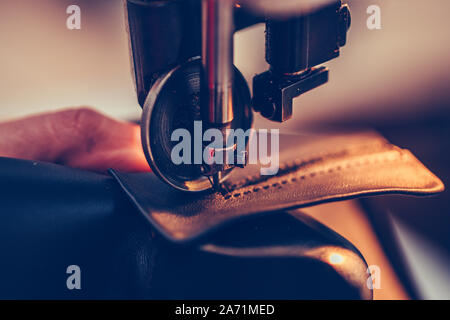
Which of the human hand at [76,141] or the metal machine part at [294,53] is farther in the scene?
the human hand at [76,141]

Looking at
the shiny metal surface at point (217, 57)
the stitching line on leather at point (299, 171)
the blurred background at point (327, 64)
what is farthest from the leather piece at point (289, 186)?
the blurred background at point (327, 64)

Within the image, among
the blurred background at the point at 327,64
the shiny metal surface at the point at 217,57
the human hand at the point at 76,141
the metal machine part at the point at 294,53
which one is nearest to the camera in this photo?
the shiny metal surface at the point at 217,57

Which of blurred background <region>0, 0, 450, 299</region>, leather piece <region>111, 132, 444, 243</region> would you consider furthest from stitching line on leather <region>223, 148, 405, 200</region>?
blurred background <region>0, 0, 450, 299</region>

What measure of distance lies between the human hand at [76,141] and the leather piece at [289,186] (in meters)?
0.11

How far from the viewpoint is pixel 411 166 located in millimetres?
670

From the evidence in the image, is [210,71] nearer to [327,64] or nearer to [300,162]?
[300,162]

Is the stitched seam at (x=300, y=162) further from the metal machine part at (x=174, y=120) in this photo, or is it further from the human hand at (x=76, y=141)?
the human hand at (x=76, y=141)

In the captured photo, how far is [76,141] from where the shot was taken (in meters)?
0.78

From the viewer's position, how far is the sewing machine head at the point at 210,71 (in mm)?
523

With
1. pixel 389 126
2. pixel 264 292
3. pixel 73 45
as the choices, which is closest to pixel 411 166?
pixel 264 292

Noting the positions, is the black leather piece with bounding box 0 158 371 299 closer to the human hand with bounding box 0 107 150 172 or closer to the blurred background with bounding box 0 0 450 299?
the human hand with bounding box 0 107 150 172

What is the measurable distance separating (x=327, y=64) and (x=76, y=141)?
87 centimetres

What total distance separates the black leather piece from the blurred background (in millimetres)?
755

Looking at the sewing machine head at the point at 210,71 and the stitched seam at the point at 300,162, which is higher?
the sewing machine head at the point at 210,71
